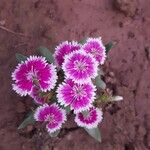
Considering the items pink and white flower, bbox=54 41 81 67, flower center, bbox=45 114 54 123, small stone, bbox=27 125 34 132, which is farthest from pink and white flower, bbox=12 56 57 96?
small stone, bbox=27 125 34 132

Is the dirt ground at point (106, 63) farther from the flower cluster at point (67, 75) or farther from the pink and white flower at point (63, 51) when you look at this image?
the pink and white flower at point (63, 51)

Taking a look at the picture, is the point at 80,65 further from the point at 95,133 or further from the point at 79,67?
the point at 95,133

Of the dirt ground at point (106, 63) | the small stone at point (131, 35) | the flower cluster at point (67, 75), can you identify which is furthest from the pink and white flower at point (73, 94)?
the small stone at point (131, 35)

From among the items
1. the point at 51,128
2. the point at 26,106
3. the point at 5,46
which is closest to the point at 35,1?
the point at 5,46

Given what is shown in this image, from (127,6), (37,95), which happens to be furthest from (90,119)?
(127,6)

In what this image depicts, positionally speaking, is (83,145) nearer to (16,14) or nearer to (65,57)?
(65,57)

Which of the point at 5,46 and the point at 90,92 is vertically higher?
the point at 5,46
